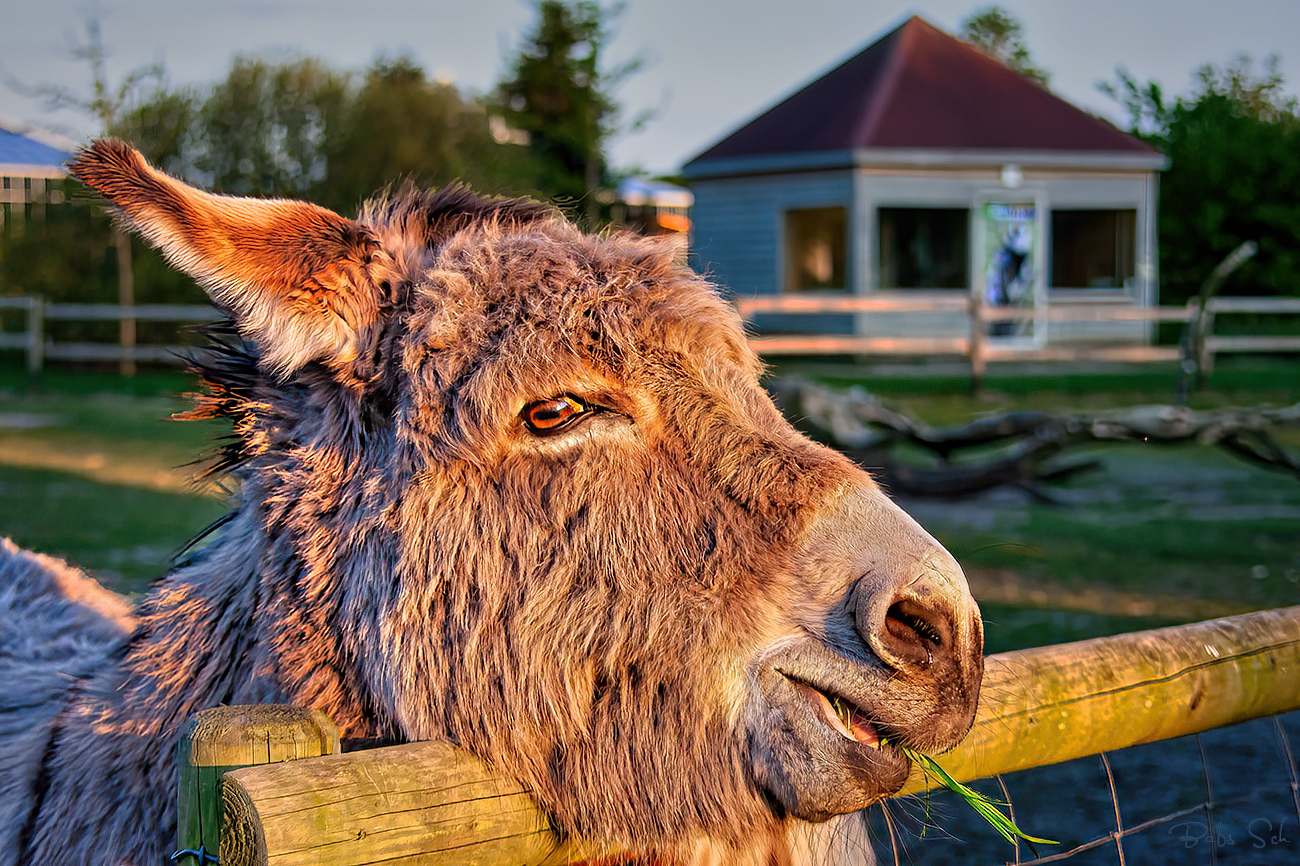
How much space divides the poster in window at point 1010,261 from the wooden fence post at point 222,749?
22.5 metres

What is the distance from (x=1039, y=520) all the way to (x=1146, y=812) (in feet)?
19.0

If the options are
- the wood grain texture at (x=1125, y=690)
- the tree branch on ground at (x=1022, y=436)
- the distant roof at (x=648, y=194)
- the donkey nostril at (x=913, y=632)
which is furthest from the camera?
the distant roof at (x=648, y=194)

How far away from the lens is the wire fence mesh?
3850 mm

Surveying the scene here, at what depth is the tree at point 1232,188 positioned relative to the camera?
91.7 feet

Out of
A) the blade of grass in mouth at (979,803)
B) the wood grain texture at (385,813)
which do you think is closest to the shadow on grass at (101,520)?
the wood grain texture at (385,813)

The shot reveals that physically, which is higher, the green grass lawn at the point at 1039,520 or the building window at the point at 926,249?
the building window at the point at 926,249

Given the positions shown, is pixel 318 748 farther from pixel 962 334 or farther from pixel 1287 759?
pixel 962 334

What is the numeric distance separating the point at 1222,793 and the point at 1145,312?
1729 centimetres

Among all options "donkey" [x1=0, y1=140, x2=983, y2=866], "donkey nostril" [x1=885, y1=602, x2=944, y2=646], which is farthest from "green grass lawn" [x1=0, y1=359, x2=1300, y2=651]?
"donkey nostril" [x1=885, y1=602, x2=944, y2=646]

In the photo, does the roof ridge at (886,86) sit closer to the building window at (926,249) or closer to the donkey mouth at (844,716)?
the building window at (926,249)

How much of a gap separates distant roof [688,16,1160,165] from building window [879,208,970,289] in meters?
1.72

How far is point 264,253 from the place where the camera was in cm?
191

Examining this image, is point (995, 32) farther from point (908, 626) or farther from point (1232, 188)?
point (908, 626)

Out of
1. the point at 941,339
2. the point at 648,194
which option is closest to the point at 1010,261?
the point at 941,339
